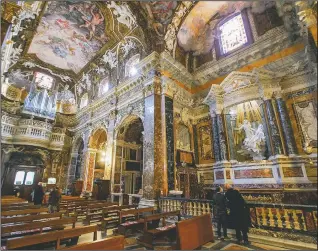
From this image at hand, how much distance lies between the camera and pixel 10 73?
43.9ft

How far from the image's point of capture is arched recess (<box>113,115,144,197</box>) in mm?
10141

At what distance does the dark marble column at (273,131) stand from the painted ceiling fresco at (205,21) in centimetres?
136

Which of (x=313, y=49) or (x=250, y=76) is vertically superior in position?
(x=250, y=76)

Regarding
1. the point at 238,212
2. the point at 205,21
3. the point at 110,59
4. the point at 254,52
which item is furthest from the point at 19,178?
the point at 254,52

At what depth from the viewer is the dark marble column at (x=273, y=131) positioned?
8.16ft

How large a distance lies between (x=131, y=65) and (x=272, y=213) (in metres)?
10.0

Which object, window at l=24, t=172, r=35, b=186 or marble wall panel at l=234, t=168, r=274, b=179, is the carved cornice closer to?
marble wall panel at l=234, t=168, r=274, b=179

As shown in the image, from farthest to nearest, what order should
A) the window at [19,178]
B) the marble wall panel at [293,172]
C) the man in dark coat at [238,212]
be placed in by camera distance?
1. the window at [19,178]
2. the man in dark coat at [238,212]
3. the marble wall panel at [293,172]

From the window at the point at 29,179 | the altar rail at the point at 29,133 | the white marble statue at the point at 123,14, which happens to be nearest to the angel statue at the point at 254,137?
the white marble statue at the point at 123,14

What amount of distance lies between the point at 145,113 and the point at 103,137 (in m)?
6.02

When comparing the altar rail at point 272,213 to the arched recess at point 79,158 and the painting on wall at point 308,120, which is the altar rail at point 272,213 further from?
the arched recess at point 79,158

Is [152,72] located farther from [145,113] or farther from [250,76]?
[250,76]

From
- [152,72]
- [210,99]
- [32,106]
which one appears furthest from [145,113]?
[32,106]

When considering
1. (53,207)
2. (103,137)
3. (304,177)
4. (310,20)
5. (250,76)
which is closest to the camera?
(304,177)
